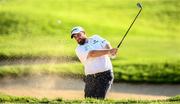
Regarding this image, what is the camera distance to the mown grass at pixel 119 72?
22.7 meters

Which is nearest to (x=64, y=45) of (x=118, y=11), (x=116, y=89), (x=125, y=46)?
(x=125, y=46)

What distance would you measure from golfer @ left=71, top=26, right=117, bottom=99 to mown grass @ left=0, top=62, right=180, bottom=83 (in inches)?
333

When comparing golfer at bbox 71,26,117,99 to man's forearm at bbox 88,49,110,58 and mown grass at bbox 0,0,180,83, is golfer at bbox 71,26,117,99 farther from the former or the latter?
mown grass at bbox 0,0,180,83

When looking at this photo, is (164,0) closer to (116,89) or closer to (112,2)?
(112,2)

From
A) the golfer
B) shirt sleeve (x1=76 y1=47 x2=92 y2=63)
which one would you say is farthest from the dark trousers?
shirt sleeve (x1=76 y1=47 x2=92 y2=63)

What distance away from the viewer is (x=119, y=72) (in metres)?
23.3

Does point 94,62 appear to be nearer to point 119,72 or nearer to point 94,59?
point 94,59

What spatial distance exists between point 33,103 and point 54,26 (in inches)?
795

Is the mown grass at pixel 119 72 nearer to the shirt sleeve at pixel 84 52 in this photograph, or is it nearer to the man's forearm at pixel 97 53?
the shirt sleeve at pixel 84 52

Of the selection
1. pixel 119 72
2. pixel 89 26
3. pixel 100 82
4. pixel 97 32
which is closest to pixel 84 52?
pixel 100 82

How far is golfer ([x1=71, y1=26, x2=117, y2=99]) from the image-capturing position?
45.8 ft

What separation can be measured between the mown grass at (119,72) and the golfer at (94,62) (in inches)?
333

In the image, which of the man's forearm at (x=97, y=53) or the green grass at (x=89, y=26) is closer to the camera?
the man's forearm at (x=97, y=53)

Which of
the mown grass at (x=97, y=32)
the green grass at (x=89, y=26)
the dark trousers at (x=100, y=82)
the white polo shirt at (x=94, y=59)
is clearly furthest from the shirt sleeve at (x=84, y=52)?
the green grass at (x=89, y=26)
